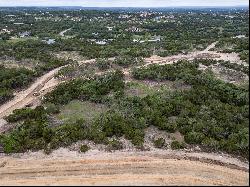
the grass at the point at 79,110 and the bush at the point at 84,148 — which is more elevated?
the bush at the point at 84,148

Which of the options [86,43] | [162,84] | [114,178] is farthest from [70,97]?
[86,43]

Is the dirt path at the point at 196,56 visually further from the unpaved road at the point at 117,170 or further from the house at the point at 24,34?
the house at the point at 24,34

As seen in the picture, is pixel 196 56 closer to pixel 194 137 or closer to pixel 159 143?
pixel 194 137

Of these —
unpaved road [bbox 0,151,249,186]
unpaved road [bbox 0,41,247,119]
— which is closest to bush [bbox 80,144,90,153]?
unpaved road [bbox 0,151,249,186]

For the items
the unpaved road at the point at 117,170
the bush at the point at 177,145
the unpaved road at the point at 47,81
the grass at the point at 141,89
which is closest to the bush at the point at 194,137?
the bush at the point at 177,145

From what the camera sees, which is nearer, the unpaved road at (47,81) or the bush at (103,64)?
the unpaved road at (47,81)

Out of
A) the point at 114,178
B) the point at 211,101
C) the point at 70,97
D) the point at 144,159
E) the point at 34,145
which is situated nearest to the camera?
the point at 114,178

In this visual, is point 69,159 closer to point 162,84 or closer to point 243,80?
point 162,84
